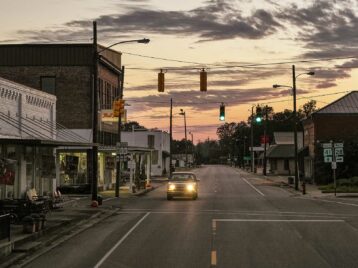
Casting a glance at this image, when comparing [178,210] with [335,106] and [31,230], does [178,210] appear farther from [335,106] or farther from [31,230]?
[335,106]

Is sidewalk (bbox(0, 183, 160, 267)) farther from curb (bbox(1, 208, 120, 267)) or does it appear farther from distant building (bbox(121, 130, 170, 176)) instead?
distant building (bbox(121, 130, 170, 176))

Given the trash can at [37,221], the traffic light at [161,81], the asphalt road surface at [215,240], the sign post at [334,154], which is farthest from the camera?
the sign post at [334,154]

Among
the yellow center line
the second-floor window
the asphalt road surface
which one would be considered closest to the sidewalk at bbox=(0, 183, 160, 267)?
the asphalt road surface

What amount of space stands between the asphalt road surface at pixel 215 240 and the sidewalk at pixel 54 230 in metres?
0.54

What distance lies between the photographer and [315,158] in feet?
198

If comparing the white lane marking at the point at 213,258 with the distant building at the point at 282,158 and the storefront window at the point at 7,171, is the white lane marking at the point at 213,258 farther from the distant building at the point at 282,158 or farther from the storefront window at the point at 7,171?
the distant building at the point at 282,158

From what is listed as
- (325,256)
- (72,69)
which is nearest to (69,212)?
(325,256)

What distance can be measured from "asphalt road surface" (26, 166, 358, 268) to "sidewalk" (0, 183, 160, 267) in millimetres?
536

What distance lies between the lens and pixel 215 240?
18875 millimetres

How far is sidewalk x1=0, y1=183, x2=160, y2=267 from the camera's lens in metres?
16.3

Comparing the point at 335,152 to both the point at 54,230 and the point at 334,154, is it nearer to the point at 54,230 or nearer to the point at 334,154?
the point at 334,154

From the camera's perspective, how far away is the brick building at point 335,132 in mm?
57781

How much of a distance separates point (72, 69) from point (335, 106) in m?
28.4

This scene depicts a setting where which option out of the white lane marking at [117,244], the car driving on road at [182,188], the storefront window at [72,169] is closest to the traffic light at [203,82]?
the white lane marking at [117,244]
